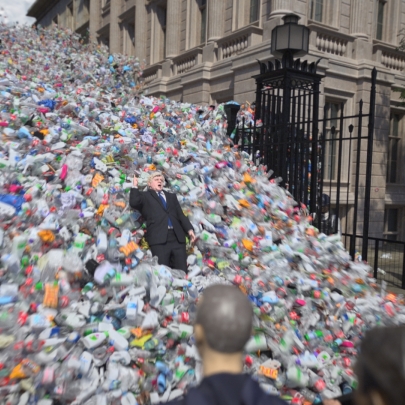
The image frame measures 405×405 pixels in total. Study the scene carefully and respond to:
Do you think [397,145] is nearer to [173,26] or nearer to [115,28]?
[173,26]

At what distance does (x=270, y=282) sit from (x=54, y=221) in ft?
7.54

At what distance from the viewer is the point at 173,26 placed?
16.8m

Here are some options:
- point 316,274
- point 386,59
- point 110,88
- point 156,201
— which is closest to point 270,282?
point 316,274

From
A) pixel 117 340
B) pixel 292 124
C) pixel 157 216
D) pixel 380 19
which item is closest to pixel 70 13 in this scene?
pixel 380 19

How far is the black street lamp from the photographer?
6.82m

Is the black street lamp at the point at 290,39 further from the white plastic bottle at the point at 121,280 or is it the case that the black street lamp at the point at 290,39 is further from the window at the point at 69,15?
the window at the point at 69,15

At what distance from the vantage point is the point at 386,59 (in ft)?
45.1

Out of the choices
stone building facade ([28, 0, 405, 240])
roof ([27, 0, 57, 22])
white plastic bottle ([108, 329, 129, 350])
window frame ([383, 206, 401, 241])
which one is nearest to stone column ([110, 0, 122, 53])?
stone building facade ([28, 0, 405, 240])

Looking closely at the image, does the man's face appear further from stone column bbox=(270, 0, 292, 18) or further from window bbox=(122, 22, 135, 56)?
window bbox=(122, 22, 135, 56)

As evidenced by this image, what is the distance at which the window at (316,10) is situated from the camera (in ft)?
42.4

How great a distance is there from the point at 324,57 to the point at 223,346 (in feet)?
37.9

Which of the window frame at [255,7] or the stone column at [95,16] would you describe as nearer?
the window frame at [255,7]

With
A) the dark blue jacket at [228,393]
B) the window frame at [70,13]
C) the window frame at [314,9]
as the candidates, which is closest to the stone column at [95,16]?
the window frame at [70,13]

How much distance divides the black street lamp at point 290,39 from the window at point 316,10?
6.71m
